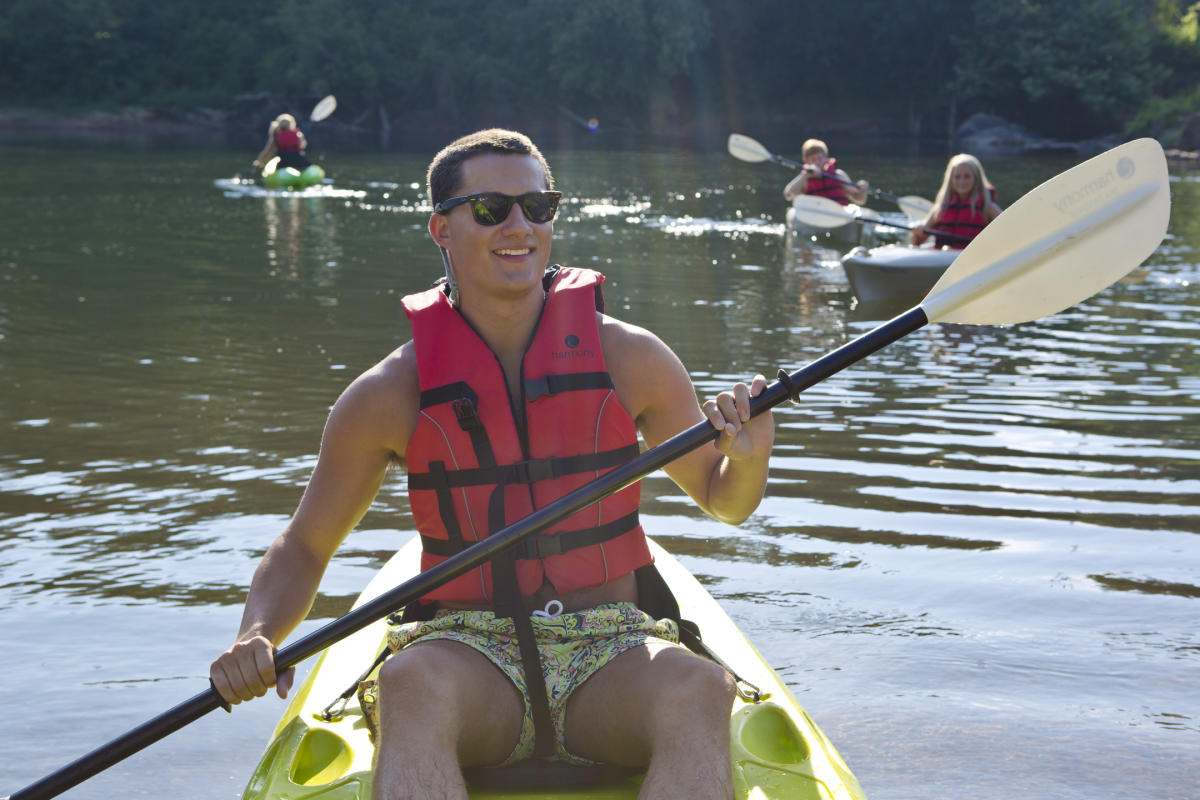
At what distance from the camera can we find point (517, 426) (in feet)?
7.50

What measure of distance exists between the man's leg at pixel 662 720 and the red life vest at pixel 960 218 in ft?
25.9

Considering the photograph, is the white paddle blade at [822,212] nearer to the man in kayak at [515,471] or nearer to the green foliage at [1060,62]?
the man in kayak at [515,471]

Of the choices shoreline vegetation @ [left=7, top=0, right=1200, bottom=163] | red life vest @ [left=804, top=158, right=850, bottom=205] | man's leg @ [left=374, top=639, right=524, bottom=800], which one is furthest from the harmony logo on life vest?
shoreline vegetation @ [left=7, top=0, right=1200, bottom=163]

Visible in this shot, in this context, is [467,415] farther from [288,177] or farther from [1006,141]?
[1006,141]

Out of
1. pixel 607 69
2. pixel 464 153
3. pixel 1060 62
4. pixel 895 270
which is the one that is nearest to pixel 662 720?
pixel 464 153

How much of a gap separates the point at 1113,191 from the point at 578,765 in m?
1.51

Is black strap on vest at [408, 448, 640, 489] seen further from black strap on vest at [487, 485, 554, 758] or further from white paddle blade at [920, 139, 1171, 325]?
white paddle blade at [920, 139, 1171, 325]

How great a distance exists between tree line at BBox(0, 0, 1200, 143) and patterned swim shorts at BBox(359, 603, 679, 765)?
1418 inches

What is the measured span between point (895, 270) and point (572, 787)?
25.0 ft

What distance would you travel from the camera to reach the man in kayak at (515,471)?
209 centimetres

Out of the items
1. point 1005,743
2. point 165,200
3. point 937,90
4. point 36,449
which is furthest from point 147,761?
point 937,90

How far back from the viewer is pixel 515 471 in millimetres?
2246

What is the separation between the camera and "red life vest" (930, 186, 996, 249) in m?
9.47

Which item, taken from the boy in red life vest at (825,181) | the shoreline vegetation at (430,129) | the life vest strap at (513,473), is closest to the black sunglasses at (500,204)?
the life vest strap at (513,473)
